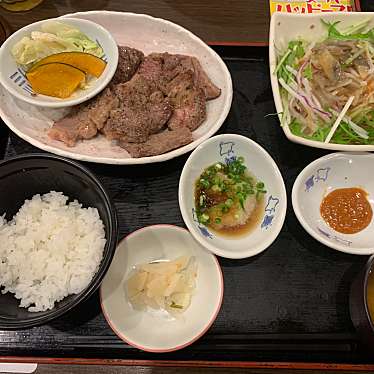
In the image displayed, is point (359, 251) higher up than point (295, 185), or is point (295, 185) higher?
point (295, 185)

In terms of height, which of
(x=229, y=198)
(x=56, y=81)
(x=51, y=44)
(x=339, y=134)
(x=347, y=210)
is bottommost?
(x=347, y=210)

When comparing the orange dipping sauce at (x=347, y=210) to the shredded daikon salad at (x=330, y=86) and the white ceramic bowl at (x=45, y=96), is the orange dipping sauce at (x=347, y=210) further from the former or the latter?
the white ceramic bowl at (x=45, y=96)

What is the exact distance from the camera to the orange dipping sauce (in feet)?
7.43

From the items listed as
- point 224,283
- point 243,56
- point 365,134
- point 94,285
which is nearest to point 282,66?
point 243,56

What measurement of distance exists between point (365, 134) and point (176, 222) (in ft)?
3.70

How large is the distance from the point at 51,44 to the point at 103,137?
1.94 feet

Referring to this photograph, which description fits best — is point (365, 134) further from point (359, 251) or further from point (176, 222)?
point (176, 222)

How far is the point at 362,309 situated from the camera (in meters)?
1.86

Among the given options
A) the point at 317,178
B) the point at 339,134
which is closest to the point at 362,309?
the point at 317,178

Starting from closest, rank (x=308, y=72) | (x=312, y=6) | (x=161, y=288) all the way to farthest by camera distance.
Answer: (x=161, y=288) → (x=308, y=72) → (x=312, y=6)

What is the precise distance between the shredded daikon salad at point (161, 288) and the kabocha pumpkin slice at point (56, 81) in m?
1.03

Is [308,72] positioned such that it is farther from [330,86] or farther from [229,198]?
[229,198]

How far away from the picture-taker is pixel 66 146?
7.54 feet

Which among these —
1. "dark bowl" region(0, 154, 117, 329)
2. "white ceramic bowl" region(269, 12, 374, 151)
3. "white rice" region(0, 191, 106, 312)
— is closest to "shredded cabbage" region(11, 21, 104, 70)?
"dark bowl" region(0, 154, 117, 329)
